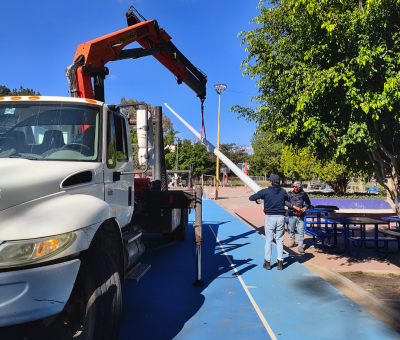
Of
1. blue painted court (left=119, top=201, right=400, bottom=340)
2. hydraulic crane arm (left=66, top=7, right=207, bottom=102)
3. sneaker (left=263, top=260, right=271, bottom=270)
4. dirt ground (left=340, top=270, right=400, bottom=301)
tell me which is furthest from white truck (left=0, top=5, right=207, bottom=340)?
dirt ground (left=340, top=270, right=400, bottom=301)

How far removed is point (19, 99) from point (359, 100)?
4439 millimetres

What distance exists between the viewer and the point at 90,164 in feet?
11.2

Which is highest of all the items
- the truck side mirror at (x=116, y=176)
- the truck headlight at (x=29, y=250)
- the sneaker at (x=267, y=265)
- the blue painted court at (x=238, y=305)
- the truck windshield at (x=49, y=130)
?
the truck windshield at (x=49, y=130)

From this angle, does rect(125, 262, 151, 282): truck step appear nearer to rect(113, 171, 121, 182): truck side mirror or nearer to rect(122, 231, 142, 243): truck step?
rect(122, 231, 142, 243): truck step

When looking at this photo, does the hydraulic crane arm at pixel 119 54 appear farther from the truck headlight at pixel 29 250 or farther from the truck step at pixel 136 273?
the truck headlight at pixel 29 250

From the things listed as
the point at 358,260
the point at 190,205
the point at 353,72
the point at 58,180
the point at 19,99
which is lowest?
the point at 358,260

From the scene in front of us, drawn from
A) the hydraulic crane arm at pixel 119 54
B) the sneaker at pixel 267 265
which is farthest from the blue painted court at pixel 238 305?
the hydraulic crane arm at pixel 119 54

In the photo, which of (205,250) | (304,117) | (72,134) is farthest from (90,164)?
(205,250)

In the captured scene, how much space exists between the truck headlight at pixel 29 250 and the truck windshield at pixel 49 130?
1.17m

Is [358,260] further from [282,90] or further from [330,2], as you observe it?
[330,2]

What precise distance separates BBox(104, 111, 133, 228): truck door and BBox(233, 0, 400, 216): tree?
8.68 feet

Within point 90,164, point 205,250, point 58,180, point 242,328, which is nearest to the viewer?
point 58,180

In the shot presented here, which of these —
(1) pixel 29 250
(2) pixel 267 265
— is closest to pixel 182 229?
(2) pixel 267 265

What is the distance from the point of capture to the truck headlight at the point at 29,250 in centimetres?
225
